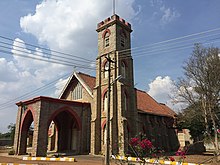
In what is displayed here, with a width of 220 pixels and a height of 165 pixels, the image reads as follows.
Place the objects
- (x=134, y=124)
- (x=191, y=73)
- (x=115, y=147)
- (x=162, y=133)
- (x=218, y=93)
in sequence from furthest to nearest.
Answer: (x=162, y=133)
(x=134, y=124)
(x=115, y=147)
(x=191, y=73)
(x=218, y=93)

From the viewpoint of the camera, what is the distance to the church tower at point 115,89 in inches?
949

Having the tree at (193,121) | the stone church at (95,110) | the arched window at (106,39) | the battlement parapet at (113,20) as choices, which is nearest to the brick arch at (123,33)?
the stone church at (95,110)

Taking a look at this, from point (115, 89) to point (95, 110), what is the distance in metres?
3.59

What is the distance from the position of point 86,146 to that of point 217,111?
49.7ft

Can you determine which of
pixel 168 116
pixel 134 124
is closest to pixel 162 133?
pixel 168 116

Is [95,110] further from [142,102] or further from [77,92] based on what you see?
[142,102]

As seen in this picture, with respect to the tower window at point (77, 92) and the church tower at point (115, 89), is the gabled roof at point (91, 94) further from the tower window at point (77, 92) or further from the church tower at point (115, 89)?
the church tower at point (115, 89)

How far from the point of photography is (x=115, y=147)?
23.7m

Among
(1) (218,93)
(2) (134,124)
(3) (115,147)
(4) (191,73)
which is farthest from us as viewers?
(2) (134,124)

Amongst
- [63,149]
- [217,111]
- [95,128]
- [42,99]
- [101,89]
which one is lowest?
[63,149]

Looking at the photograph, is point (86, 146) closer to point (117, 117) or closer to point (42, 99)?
point (117, 117)

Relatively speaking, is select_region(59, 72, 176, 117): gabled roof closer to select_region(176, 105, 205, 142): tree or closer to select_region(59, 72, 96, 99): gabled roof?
select_region(59, 72, 96, 99): gabled roof

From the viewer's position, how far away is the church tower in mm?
24109

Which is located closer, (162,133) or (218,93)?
(218,93)
